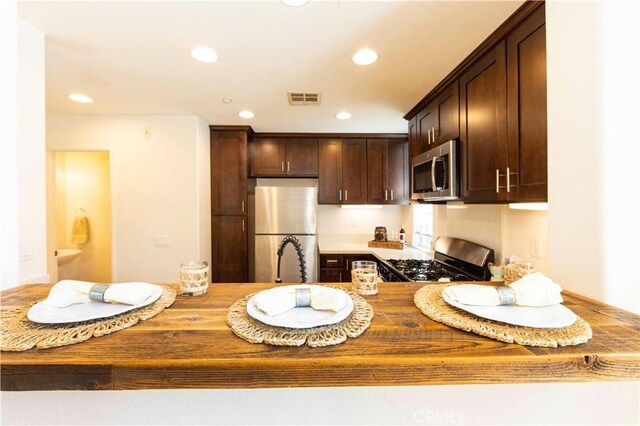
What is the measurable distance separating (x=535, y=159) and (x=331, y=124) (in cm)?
226

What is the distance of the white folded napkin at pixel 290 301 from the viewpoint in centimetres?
64

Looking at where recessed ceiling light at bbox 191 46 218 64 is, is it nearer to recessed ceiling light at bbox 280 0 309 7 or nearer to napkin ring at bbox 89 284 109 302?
recessed ceiling light at bbox 280 0 309 7

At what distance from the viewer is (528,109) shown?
1243mm

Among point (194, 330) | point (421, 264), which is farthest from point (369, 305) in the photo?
point (421, 264)

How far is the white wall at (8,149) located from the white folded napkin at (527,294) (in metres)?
1.72

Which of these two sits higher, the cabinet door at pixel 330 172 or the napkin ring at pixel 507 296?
the cabinet door at pixel 330 172

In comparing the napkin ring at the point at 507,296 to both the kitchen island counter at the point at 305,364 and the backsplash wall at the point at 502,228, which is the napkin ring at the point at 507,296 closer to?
the kitchen island counter at the point at 305,364

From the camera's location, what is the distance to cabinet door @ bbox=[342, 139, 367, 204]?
356cm

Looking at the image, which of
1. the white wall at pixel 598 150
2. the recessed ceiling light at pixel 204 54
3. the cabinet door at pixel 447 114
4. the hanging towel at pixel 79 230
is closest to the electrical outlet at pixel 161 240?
→ the hanging towel at pixel 79 230

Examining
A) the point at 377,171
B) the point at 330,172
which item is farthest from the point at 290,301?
the point at 377,171

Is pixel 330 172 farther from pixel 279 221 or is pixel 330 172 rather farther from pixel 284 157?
pixel 279 221

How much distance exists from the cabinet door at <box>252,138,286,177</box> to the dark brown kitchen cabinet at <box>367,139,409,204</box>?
123 cm

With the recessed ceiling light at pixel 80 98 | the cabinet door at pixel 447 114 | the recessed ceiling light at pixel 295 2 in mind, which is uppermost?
the recessed ceiling light at pixel 80 98

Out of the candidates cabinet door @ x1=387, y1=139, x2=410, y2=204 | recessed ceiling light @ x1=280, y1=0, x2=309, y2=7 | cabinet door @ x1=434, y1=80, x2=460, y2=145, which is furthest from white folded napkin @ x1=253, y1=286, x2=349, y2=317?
cabinet door @ x1=387, y1=139, x2=410, y2=204
